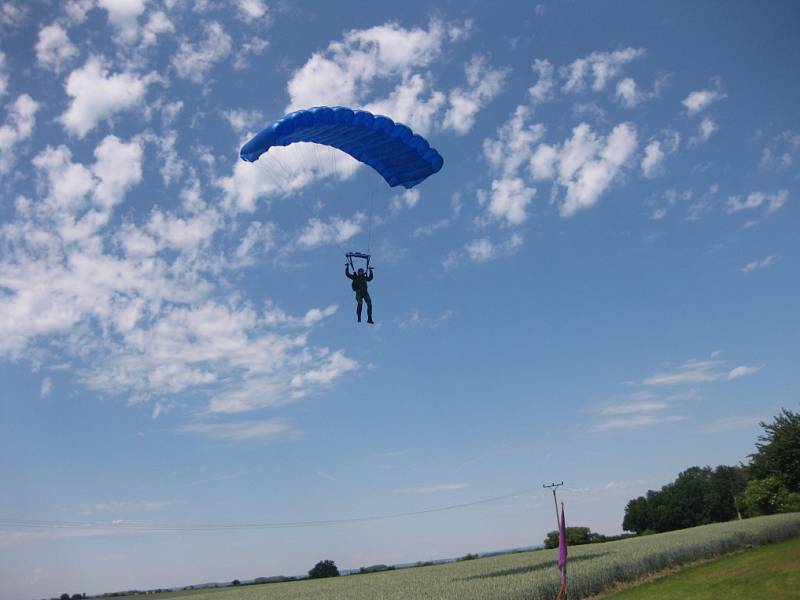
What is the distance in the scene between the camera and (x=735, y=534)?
28.7 m

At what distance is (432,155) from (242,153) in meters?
5.88

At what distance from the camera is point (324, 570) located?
66.7 m

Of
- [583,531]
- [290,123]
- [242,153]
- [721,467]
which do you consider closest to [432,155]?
[290,123]

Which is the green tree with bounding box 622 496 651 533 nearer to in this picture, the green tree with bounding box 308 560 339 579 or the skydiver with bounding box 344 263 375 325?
the green tree with bounding box 308 560 339 579

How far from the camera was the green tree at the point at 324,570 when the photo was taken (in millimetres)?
66625

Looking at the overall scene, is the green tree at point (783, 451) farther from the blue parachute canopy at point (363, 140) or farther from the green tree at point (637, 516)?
the green tree at point (637, 516)

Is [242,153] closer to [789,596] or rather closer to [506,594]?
[506,594]

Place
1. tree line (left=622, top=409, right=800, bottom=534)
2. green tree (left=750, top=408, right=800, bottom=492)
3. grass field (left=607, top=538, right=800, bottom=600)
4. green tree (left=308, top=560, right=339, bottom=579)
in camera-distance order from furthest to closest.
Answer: tree line (left=622, top=409, right=800, bottom=534) < green tree (left=308, top=560, right=339, bottom=579) < green tree (left=750, top=408, right=800, bottom=492) < grass field (left=607, top=538, right=800, bottom=600)

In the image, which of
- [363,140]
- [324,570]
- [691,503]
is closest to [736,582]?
[363,140]

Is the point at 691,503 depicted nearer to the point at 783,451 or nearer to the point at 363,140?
the point at 783,451

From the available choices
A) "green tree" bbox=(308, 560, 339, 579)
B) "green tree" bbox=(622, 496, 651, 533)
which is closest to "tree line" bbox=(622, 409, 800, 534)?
"green tree" bbox=(622, 496, 651, 533)

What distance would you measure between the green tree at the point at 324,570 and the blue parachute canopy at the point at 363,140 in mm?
59751

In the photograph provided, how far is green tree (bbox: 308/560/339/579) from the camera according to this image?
219ft

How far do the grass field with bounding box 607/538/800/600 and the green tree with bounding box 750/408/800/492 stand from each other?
1710cm
